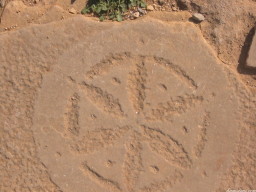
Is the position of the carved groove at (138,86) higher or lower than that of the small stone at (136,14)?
lower

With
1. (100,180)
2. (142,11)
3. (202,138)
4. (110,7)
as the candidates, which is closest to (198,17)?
(142,11)

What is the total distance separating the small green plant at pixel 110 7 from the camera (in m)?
1.40

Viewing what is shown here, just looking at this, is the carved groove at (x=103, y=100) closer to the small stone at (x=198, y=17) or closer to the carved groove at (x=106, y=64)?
the carved groove at (x=106, y=64)

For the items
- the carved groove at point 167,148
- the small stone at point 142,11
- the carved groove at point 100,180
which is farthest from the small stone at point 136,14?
the carved groove at point 100,180

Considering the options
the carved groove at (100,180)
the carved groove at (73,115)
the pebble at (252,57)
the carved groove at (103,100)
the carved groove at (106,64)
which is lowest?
the carved groove at (100,180)

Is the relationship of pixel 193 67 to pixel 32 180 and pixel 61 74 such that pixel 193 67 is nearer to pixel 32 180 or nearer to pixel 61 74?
pixel 61 74

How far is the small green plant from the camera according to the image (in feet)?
4.60

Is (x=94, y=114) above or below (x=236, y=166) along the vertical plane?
above

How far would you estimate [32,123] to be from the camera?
1345 millimetres

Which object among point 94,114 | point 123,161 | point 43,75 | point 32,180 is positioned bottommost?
point 32,180

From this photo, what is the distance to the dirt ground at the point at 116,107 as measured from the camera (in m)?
1.34

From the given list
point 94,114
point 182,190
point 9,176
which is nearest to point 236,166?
point 182,190

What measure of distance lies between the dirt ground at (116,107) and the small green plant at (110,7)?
4 cm

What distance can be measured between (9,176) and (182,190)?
2.13 ft
